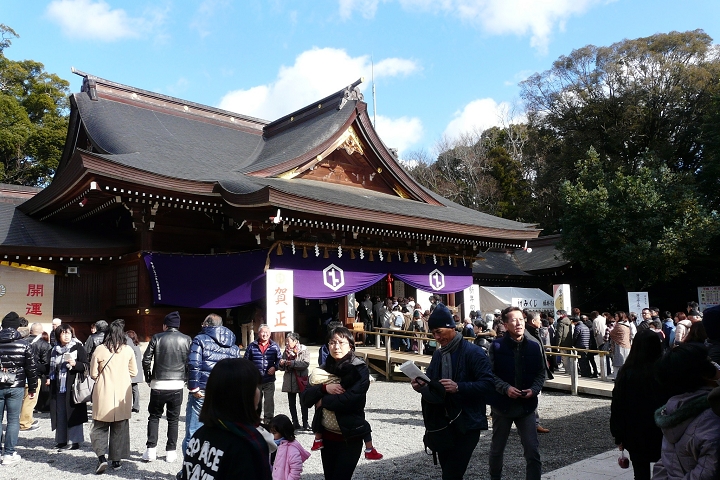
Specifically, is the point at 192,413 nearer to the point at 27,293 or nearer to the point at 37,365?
the point at 37,365

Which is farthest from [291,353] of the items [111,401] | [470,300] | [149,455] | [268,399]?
[470,300]

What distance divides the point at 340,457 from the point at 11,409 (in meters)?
→ 3.95

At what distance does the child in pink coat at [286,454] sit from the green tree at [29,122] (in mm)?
27419

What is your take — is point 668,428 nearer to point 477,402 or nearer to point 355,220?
point 477,402

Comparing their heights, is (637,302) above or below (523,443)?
above

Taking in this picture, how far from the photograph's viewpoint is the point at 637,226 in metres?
19.6

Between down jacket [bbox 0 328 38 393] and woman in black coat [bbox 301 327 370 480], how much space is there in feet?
11.9

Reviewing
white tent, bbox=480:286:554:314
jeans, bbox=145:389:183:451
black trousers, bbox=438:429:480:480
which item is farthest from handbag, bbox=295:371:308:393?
white tent, bbox=480:286:554:314

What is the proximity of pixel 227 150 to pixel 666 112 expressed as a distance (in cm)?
1997

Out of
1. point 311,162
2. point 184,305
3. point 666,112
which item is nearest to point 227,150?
point 311,162

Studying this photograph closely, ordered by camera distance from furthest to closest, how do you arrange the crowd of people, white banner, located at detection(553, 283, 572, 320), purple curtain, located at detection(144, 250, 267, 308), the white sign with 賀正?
white banner, located at detection(553, 283, 572, 320) < purple curtain, located at detection(144, 250, 267, 308) < the white sign with 賀正 < the crowd of people

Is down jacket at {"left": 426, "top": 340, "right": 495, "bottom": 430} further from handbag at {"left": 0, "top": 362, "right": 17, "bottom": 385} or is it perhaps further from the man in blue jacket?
handbag at {"left": 0, "top": 362, "right": 17, "bottom": 385}

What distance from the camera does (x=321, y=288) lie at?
1345cm

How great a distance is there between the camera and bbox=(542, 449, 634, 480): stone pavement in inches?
186
